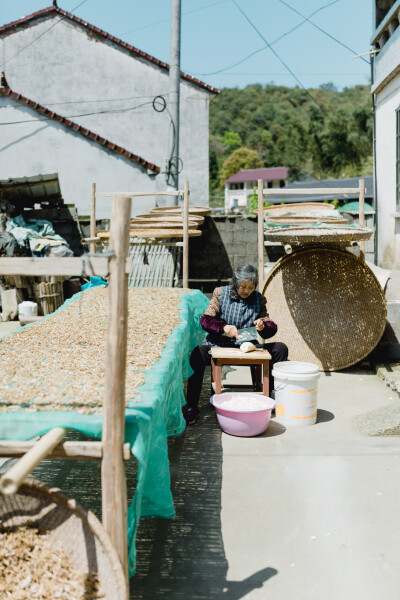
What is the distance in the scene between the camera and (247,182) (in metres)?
63.3

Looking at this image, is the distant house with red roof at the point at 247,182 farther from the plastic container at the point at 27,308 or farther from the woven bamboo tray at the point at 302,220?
the woven bamboo tray at the point at 302,220

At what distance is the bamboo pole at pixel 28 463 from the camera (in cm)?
153

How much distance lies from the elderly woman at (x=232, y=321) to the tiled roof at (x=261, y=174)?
176 ft

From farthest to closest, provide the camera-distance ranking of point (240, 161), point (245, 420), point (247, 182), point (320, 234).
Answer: point (240, 161), point (247, 182), point (320, 234), point (245, 420)

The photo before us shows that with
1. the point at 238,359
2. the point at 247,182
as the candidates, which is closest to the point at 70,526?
the point at 238,359

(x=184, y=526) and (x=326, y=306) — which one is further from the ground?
(x=326, y=306)

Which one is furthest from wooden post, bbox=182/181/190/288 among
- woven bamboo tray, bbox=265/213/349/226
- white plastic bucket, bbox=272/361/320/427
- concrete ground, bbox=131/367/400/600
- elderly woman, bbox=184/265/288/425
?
concrete ground, bbox=131/367/400/600

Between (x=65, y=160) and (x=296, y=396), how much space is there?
939 centimetres

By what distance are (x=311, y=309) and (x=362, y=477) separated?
2.78 m

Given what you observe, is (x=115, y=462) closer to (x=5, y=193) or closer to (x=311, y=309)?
(x=311, y=309)

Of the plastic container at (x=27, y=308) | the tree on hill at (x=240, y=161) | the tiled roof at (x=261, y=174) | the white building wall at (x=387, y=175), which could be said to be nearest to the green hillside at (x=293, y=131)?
the tree on hill at (x=240, y=161)

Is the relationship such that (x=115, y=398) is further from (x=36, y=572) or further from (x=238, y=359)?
(x=238, y=359)

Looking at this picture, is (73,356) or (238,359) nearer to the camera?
(73,356)

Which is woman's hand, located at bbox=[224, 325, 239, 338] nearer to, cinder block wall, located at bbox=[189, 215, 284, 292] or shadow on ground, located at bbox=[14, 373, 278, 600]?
shadow on ground, located at bbox=[14, 373, 278, 600]
